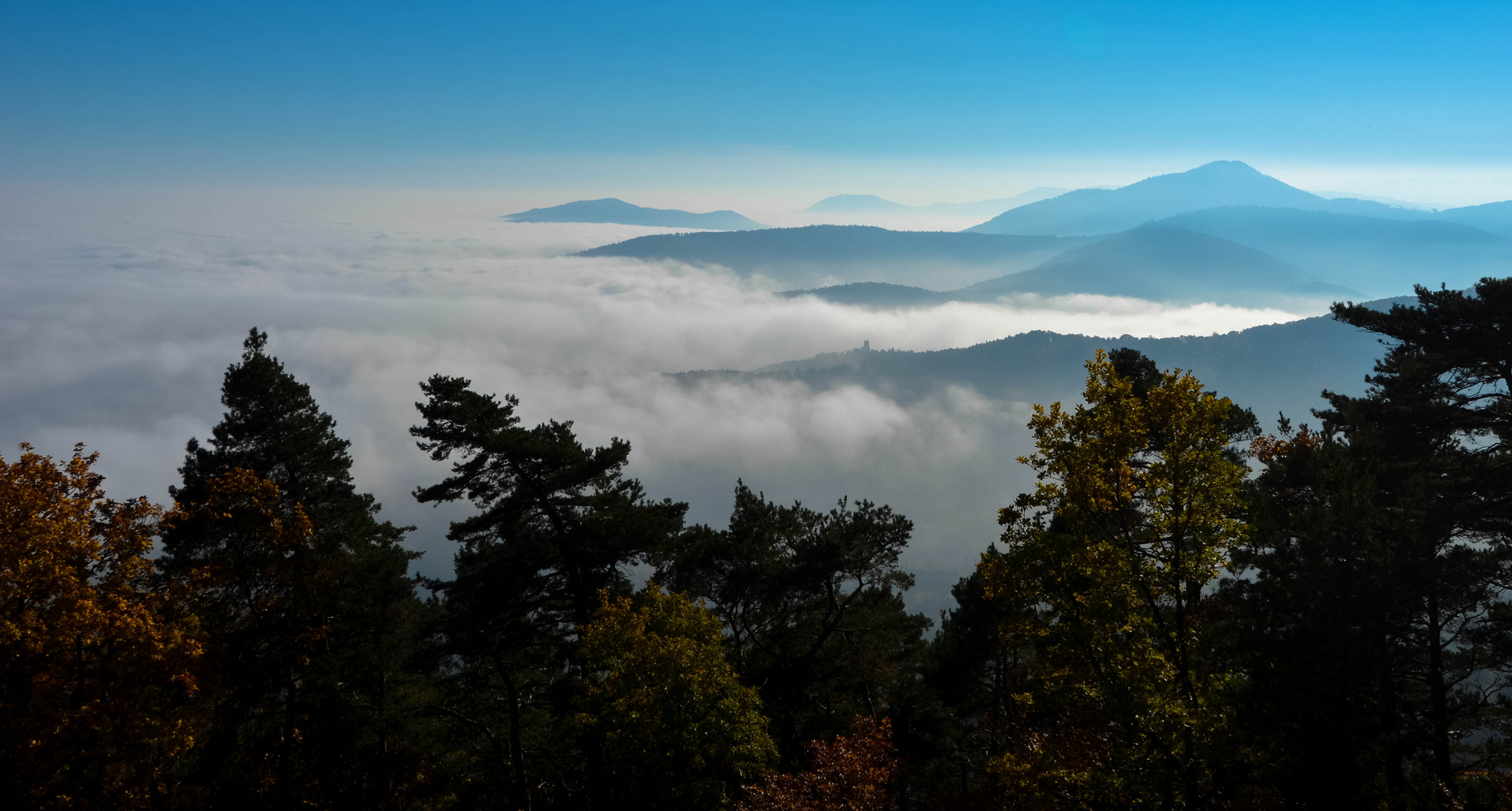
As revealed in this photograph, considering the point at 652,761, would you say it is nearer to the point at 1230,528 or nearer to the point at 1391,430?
the point at 1230,528

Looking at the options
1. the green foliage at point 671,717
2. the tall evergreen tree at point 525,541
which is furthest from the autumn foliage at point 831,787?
the tall evergreen tree at point 525,541

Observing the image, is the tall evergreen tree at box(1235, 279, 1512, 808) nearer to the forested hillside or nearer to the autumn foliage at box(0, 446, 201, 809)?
the forested hillside

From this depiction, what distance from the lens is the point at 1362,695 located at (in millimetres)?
14969

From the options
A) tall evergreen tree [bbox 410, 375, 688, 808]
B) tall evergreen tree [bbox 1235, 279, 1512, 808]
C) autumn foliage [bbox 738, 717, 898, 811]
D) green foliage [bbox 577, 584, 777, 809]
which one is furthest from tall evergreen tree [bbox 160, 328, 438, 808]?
tall evergreen tree [bbox 1235, 279, 1512, 808]

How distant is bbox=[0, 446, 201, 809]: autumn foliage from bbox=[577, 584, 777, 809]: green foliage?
7.34m

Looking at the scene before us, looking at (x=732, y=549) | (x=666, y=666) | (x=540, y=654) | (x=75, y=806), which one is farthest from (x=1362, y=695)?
(x=75, y=806)

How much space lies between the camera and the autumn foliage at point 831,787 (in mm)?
14822

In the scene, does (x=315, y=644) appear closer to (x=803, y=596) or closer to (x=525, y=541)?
(x=525, y=541)

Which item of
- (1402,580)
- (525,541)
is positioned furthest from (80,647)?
(1402,580)

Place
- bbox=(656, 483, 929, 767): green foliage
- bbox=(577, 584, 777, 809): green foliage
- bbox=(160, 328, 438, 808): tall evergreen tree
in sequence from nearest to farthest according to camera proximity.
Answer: bbox=(577, 584, 777, 809): green foliage → bbox=(160, 328, 438, 808): tall evergreen tree → bbox=(656, 483, 929, 767): green foliage

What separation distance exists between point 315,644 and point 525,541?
555 cm

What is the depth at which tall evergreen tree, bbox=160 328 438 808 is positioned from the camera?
61.5ft

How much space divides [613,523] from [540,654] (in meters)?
5.53

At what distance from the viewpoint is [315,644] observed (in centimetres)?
1952
